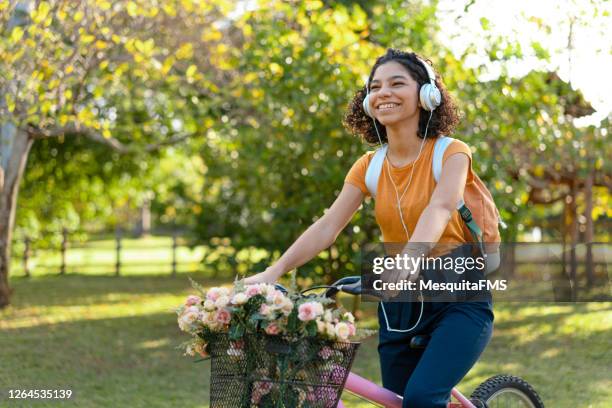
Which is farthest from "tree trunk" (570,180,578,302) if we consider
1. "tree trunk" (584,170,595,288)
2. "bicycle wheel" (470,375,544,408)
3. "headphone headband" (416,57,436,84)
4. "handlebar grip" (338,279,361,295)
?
"handlebar grip" (338,279,361,295)

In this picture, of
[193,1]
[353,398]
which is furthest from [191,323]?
[193,1]

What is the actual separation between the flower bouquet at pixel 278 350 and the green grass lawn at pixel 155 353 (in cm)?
428

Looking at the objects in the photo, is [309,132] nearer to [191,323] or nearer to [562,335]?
[562,335]

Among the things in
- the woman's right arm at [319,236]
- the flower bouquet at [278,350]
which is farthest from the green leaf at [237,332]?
the woman's right arm at [319,236]

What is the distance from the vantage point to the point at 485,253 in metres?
3.39

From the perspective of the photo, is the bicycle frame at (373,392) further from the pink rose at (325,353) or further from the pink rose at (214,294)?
the pink rose at (214,294)

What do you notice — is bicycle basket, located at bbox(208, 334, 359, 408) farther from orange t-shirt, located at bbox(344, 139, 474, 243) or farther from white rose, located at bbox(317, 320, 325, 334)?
orange t-shirt, located at bbox(344, 139, 474, 243)

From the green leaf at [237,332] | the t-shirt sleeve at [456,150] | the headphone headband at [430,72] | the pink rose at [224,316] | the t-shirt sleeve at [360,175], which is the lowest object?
the green leaf at [237,332]

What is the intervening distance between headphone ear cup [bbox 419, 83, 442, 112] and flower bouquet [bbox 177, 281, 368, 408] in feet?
3.23

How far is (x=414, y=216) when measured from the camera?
339cm

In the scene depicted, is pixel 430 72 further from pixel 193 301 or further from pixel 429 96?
pixel 193 301

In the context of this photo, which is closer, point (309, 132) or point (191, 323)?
point (191, 323)

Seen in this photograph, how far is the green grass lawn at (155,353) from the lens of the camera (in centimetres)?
770

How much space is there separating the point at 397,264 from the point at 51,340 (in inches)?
339
